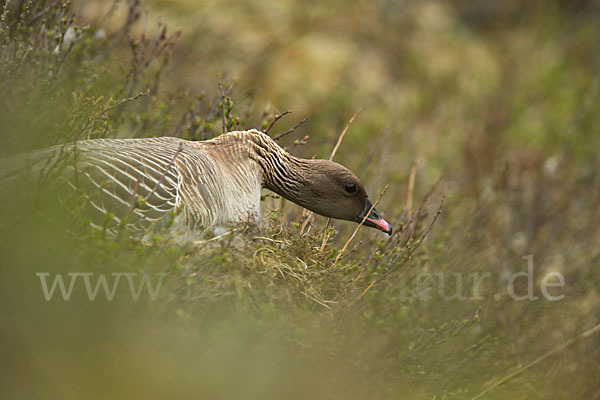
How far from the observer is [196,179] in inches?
107

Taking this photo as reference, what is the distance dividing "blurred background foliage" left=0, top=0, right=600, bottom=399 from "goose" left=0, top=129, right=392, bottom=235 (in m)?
0.12

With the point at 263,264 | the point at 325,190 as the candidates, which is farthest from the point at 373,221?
the point at 263,264

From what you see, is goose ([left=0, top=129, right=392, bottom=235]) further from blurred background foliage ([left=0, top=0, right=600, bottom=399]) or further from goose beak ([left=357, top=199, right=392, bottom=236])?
blurred background foliage ([left=0, top=0, right=600, bottom=399])

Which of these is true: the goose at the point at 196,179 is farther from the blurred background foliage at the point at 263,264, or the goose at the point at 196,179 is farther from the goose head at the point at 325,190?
the blurred background foliage at the point at 263,264

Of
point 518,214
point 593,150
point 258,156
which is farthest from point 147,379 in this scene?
point 593,150

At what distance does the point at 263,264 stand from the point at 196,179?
45cm

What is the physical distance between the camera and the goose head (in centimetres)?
315

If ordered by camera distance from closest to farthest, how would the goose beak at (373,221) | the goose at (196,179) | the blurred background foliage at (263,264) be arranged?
the blurred background foliage at (263,264) < the goose at (196,179) < the goose beak at (373,221)

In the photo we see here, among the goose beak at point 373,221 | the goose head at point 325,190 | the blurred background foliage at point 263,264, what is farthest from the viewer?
the goose beak at point 373,221

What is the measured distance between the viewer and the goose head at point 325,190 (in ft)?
10.3

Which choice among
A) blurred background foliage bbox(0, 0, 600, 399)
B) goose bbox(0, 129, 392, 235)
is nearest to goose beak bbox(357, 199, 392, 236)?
goose bbox(0, 129, 392, 235)

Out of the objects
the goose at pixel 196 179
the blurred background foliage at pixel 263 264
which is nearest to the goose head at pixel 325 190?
the goose at pixel 196 179

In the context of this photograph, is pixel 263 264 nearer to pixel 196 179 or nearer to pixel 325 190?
pixel 196 179

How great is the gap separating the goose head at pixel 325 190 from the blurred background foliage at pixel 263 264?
0.14 m
